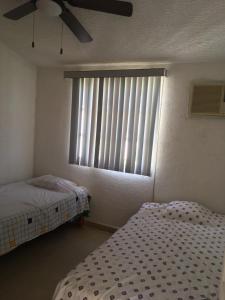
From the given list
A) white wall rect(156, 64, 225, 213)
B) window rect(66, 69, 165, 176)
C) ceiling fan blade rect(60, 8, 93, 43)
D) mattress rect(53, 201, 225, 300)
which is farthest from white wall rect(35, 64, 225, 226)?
ceiling fan blade rect(60, 8, 93, 43)

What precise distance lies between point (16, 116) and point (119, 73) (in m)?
1.60

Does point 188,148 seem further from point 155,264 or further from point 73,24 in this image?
point 73,24

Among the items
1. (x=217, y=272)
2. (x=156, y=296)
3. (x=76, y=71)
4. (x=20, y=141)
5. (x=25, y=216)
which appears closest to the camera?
(x=156, y=296)


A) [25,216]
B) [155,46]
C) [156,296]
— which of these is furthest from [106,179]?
[156,296]

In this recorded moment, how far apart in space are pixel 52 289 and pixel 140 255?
3.00 ft

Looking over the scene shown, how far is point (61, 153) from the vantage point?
3660 millimetres

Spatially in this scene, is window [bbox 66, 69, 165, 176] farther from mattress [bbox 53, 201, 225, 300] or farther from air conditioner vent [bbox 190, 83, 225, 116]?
mattress [bbox 53, 201, 225, 300]

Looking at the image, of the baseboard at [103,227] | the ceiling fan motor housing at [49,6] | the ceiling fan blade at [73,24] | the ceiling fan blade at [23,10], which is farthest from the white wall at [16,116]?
the ceiling fan motor housing at [49,6]

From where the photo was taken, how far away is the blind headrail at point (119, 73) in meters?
2.87

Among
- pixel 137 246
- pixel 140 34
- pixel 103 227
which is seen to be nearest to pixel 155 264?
pixel 137 246

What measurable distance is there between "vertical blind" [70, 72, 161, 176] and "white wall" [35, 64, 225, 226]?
0.13m

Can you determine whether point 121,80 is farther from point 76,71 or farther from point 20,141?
point 20,141

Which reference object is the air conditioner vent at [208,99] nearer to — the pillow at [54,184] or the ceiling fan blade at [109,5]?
the ceiling fan blade at [109,5]

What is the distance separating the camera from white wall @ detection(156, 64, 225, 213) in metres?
2.73
